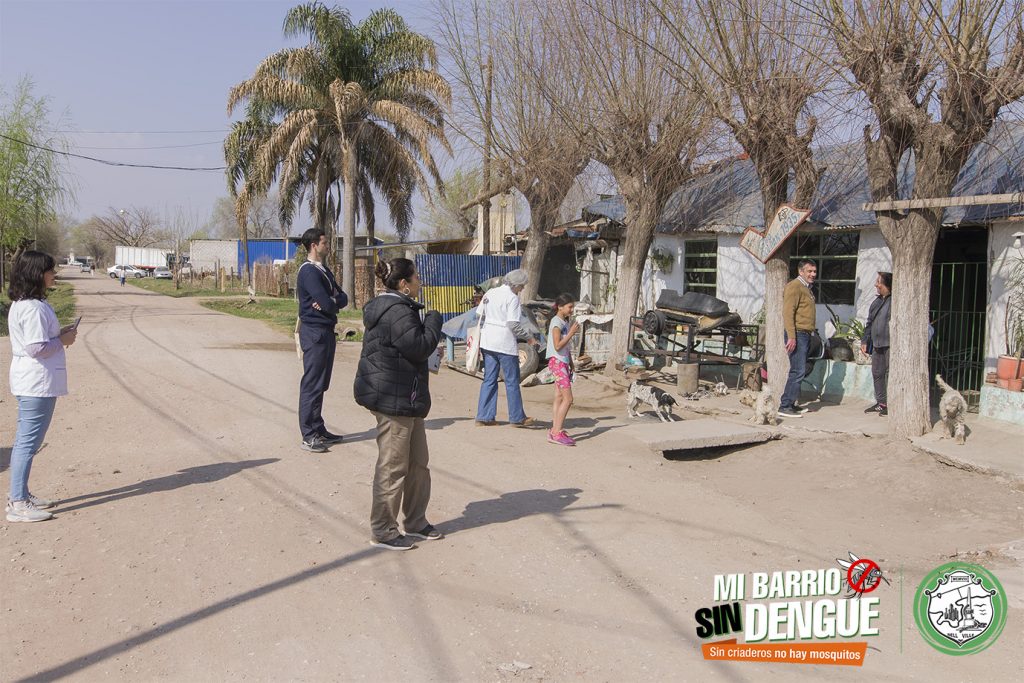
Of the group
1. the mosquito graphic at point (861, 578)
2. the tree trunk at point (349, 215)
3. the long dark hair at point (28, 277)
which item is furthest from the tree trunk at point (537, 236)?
the tree trunk at point (349, 215)

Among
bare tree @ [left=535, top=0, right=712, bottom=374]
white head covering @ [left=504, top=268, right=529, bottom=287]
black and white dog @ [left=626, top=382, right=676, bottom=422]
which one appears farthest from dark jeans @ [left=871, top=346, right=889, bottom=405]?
Result: white head covering @ [left=504, top=268, right=529, bottom=287]

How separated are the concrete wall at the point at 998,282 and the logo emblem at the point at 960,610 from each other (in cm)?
567

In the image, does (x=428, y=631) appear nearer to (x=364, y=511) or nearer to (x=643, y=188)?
(x=364, y=511)

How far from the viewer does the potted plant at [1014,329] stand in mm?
8695

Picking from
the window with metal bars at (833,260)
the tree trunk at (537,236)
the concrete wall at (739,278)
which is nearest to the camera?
the window with metal bars at (833,260)

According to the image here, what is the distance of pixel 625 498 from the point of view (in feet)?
20.4

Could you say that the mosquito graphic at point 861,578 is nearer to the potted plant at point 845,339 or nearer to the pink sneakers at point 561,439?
the pink sneakers at point 561,439

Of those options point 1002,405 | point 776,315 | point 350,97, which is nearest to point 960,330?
point 1002,405

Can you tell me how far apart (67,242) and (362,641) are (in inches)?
5327

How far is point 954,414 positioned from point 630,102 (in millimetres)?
5899

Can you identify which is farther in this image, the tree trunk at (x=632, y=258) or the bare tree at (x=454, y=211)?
the bare tree at (x=454, y=211)

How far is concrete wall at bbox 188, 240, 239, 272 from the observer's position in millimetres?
60684

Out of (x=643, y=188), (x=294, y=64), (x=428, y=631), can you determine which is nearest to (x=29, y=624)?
(x=428, y=631)

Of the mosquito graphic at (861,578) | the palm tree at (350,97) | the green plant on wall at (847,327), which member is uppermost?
the palm tree at (350,97)
